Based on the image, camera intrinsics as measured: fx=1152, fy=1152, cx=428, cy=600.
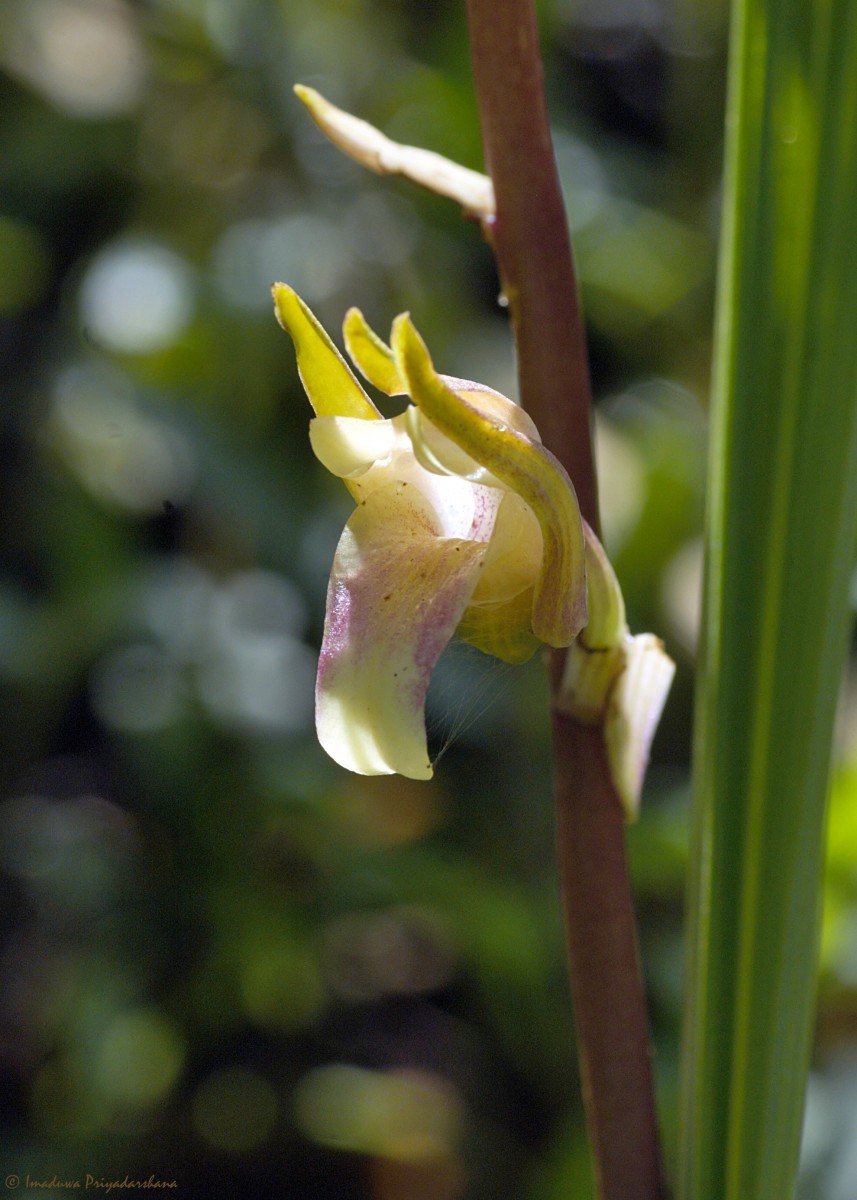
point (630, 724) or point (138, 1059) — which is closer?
point (630, 724)

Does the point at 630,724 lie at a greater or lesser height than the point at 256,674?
greater

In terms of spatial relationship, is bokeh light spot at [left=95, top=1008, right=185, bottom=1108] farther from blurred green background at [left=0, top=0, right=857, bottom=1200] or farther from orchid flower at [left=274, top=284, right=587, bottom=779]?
orchid flower at [left=274, top=284, right=587, bottom=779]

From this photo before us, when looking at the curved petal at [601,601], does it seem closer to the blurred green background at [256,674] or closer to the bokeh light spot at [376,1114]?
the blurred green background at [256,674]

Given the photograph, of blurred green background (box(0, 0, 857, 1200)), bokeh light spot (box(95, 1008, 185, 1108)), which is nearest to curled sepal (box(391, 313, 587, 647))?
blurred green background (box(0, 0, 857, 1200))

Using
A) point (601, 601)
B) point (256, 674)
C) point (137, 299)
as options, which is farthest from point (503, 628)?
point (137, 299)

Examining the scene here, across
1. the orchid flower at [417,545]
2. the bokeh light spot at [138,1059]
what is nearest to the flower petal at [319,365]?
the orchid flower at [417,545]

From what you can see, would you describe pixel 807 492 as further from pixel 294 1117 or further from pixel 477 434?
pixel 294 1117

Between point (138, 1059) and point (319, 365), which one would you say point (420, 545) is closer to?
point (319, 365)
